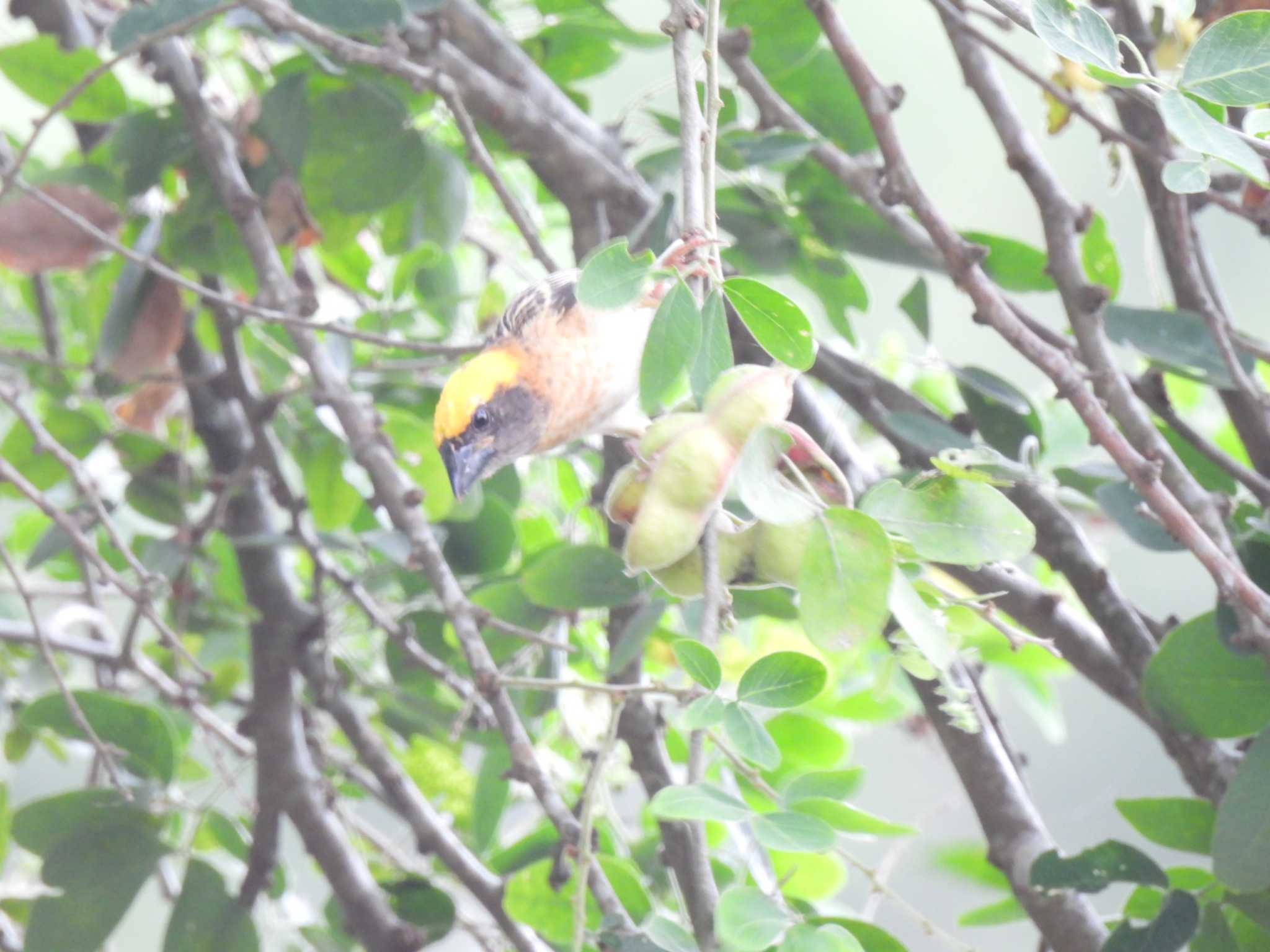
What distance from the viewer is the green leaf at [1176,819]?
76cm

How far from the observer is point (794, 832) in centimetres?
50

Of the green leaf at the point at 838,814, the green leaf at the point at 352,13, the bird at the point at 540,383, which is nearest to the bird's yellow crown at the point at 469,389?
the bird at the point at 540,383

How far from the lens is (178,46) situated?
1.10 metres

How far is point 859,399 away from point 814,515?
1.80 feet

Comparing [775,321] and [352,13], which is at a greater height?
[352,13]

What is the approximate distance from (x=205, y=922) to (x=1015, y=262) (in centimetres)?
94

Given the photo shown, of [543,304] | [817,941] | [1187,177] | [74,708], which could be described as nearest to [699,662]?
[817,941]

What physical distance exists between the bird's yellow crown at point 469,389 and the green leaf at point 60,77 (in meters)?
0.59

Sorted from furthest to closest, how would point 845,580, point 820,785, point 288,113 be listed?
1. point 288,113
2. point 820,785
3. point 845,580

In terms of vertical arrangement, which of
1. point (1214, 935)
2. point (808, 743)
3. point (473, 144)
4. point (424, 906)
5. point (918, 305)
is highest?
point (473, 144)

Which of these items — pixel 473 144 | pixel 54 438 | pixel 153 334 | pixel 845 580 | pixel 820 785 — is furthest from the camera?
pixel 54 438

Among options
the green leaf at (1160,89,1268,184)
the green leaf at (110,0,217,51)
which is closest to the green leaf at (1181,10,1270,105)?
the green leaf at (1160,89,1268,184)

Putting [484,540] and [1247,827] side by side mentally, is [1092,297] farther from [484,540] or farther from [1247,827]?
[484,540]

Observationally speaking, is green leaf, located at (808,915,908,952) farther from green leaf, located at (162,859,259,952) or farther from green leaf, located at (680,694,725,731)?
green leaf, located at (162,859,259,952)
